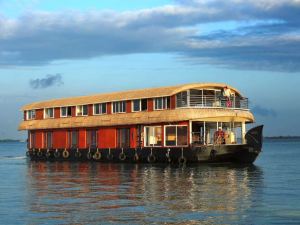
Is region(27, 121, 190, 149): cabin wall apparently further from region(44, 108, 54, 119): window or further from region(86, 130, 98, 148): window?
region(44, 108, 54, 119): window

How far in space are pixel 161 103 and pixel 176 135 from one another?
106 inches

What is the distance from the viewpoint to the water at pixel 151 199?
16578 mm

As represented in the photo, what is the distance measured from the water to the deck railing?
31.9ft

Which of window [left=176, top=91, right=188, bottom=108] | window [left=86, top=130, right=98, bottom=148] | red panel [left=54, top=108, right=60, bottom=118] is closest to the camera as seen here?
window [left=176, top=91, right=188, bottom=108]

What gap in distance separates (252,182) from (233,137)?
14421 mm

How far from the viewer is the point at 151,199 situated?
20.5m

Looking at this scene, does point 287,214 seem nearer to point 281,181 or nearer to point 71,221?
point 71,221

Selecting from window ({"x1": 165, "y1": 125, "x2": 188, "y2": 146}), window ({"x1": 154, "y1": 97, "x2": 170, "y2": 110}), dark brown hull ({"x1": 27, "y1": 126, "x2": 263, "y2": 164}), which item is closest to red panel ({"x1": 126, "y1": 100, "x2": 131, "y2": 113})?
window ({"x1": 154, "y1": 97, "x2": 170, "y2": 110})

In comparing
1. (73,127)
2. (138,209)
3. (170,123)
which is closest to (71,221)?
(138,209)

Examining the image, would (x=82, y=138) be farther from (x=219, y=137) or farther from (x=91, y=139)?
(x=219, y=137)

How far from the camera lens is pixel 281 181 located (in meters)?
28.8

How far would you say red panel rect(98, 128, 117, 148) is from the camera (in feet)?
149

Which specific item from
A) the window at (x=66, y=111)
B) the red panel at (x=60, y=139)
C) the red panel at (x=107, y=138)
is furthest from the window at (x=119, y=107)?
the red panel at (x=60, y=139)

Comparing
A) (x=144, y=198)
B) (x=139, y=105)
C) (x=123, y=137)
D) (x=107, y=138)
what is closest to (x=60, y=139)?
(x=107, y=138)
